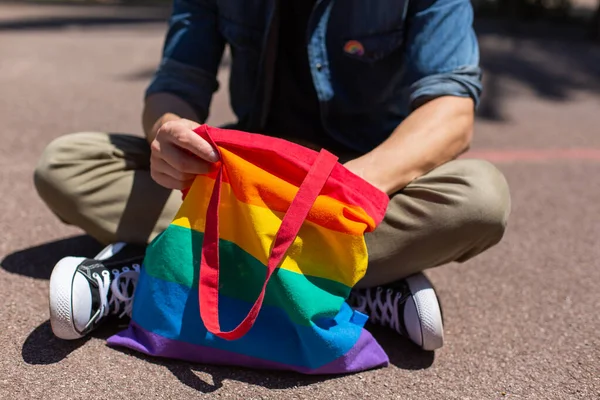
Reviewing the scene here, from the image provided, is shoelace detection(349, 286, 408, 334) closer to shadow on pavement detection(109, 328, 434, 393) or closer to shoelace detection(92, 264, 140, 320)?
shadow on pavement detection(109, 328, 434, 393)

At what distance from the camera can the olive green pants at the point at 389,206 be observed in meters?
1.60

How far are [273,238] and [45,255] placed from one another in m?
0.98

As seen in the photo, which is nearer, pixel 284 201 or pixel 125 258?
pixel 284 201

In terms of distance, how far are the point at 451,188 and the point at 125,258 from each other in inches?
33.4

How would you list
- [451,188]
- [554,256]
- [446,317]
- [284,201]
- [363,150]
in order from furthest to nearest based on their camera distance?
[554,256] → [363,150] → [446,317] → [451,188] → [284,201]

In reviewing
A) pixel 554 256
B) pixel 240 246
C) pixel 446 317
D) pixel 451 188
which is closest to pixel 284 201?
pixel 240 246

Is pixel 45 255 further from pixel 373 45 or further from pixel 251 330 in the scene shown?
pixel 373 45

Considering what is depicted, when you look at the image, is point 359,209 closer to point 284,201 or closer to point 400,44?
point 284,201

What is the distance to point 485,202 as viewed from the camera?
1.58m

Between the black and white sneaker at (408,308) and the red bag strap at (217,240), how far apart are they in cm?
41

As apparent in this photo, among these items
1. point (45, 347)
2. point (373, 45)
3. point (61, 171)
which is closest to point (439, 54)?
point (373, 45)

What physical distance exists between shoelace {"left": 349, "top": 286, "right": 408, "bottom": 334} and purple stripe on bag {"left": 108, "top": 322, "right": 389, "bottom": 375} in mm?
154

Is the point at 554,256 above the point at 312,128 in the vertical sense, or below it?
below

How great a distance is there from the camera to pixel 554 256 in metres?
2.32
